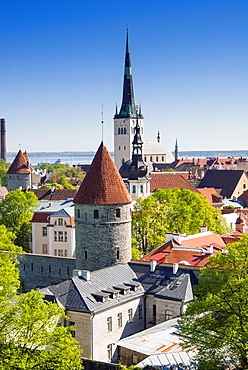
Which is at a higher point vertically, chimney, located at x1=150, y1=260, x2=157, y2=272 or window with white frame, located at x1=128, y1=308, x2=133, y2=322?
chimney, located at x1=150, y1=260, x2=157, y2=272

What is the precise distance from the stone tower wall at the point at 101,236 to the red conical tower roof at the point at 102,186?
37cm

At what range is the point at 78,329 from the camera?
27.3 meters

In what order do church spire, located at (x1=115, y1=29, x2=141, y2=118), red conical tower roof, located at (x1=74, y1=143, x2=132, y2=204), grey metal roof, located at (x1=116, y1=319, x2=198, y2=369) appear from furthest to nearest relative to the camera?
church spire, located at (x1=115, y1=29, x2=141, y2=118) < red conical tower roof, located at (x1=74, y1=143, x2=132, y2=204) < grey metal roof, located at (x1=116, y1=319, x2=198, y2=369)

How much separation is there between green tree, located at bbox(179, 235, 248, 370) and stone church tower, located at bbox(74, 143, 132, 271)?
1094 centimetres

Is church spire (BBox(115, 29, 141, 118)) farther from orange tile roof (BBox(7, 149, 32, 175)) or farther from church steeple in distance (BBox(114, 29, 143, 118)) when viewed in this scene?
orange tile roof (BBox(7, 149, 32, 175))

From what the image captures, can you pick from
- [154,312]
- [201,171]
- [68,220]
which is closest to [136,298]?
[154,312]

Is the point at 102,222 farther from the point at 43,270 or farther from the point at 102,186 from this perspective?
the point at 43,270

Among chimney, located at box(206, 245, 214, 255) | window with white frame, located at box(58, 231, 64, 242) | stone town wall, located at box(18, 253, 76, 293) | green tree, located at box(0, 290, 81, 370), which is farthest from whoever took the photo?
window with white frame, located at box(58, 231, 64, 242)

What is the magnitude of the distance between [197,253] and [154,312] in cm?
549

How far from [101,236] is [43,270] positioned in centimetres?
637

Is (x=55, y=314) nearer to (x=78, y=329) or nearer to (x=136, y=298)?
(x=78, y=329)

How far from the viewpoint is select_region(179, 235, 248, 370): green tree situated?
20375 mm

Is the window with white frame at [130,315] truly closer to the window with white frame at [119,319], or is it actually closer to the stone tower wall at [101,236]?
the window with white frame at [119,319]

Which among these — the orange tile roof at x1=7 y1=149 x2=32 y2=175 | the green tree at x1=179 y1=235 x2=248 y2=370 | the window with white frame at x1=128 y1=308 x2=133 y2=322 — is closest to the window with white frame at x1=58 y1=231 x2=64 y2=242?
the window with white frame at x1=128 y1=308 x2=133 y2=322
